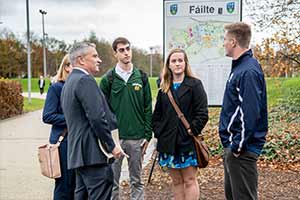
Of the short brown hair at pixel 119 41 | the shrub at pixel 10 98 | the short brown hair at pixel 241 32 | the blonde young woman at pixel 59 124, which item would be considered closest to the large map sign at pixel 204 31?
the short brown hair at pixel 119 41

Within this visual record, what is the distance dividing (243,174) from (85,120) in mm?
1431

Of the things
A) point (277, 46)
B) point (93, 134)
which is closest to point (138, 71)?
point (93, 134)

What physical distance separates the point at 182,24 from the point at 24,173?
378 centimetres

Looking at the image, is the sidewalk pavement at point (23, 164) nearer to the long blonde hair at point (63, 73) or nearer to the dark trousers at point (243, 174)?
the long blonde hair at point (63, 73)

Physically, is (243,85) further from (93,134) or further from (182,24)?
(182,24)

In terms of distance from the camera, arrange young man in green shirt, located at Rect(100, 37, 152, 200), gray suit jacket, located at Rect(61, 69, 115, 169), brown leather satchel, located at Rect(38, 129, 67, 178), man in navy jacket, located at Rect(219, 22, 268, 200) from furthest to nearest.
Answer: young man in green shirt, located at Rect(100, 37, 152, 200) < brown leather satchel, located at Rect(38, 129, 67, 178) < gray suit jacket, located at Rect(61, 69, 115, 169) < man in navy jacket, located at Rect(219, 22, 268, 200)

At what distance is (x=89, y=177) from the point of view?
11.3 feet

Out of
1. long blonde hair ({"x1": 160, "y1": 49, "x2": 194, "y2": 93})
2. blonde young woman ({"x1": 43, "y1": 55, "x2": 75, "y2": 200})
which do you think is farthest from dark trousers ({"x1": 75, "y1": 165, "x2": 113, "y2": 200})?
long blonde hair ({"x1": 160, "y1": 49, "x2": 194, "y2": 93})

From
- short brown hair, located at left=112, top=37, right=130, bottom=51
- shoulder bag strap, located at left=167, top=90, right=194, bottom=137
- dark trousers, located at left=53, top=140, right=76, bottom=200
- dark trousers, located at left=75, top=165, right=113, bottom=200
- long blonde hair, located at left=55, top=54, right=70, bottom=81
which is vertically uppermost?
short brown hair, located at left=112, top=37, right=130, bottom=51

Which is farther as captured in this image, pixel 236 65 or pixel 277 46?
pixel 277 46

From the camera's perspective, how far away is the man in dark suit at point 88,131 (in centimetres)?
329

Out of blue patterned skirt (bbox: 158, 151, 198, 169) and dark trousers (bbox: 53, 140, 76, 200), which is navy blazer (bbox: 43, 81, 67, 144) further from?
blue patterned skirt (bbox: 158, 151, 198, 169)

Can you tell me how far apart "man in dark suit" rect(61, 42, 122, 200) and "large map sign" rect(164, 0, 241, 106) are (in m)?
3.37

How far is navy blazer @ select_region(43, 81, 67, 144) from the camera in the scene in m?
4.05
